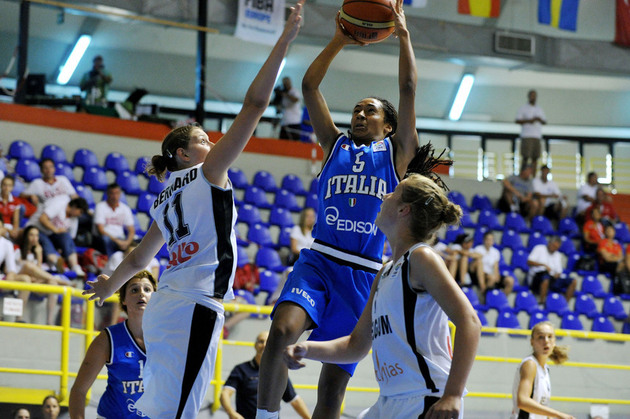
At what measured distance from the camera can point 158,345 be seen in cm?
359

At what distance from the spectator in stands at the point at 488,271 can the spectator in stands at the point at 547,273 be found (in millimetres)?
608

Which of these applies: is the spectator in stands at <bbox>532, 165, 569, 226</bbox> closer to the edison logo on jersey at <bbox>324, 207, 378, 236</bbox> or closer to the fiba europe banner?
the fiba europe banner

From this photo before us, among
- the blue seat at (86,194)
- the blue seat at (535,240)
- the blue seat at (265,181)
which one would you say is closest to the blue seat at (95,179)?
the blue seat at (86,194)

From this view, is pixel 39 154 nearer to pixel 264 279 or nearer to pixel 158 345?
pixel 264 279

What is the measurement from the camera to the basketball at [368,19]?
445 centimetres

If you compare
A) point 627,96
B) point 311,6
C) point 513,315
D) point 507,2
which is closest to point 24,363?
point 513,315

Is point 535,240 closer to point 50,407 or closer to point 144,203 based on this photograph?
point 144,203

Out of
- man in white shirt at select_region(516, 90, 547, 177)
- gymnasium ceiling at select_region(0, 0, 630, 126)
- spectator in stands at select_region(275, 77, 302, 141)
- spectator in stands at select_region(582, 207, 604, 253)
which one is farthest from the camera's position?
gymnasium ceiling at select_region(0, 0, 630, 126)

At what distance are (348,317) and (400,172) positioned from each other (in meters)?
0.80

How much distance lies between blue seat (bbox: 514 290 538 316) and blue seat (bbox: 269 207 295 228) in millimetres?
3536

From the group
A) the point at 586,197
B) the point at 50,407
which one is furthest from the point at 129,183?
the point at 586,197

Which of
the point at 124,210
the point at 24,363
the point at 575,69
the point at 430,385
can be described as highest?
the point at 575,69

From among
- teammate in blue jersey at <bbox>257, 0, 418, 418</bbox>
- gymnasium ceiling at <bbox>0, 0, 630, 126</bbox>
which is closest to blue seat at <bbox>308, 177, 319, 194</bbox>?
gymnasium ceiling at <bbox>0, 0, 630, 126</bbox>

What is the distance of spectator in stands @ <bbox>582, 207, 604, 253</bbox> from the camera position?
1452 cm
